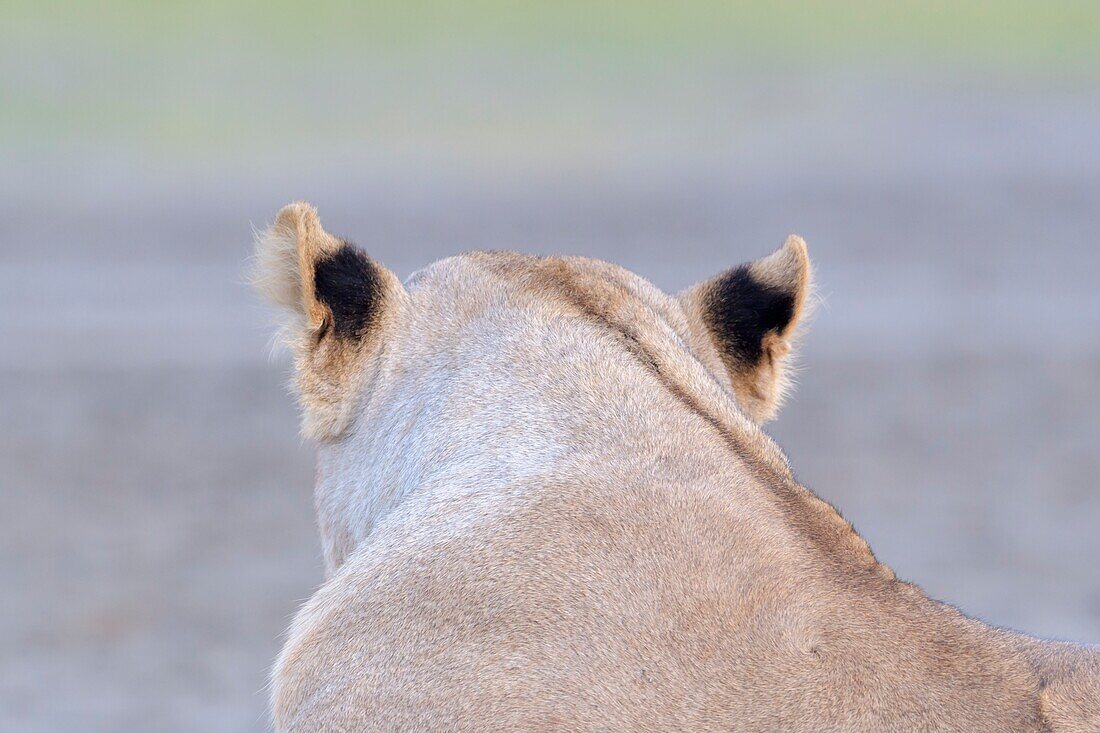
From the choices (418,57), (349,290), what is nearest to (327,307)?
(349,290)

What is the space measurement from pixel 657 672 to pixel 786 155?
2841 centimetres

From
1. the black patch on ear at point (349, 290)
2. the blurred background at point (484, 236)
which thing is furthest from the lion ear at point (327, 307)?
the blurred background at point (484, 236)

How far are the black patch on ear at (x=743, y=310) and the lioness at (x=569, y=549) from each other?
0.22 metres

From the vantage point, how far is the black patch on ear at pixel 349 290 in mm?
4090

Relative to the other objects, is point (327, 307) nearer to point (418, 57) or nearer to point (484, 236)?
point (484, 236)

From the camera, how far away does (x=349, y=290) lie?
4.09 meters

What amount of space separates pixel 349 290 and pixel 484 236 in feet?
66.1

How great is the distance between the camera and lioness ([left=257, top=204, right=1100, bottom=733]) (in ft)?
9.66

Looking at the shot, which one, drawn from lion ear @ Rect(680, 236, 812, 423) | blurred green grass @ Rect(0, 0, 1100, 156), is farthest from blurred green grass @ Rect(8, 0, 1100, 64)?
lion ear @ Rect(680, 236, 812, 423)

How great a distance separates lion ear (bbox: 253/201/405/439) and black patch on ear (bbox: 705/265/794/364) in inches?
33.9

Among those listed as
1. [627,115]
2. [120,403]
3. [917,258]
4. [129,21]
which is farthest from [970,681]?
[129,21]

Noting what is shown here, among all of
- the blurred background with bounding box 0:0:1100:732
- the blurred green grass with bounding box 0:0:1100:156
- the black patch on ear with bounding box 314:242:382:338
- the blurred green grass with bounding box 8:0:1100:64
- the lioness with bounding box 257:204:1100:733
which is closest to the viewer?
the lioness with bounding box 257:204:1100:733

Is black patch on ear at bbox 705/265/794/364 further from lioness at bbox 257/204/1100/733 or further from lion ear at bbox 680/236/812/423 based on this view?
lioness at bbox 257/204/1100/733

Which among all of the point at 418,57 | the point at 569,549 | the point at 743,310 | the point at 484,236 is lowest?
the point at 569,549
